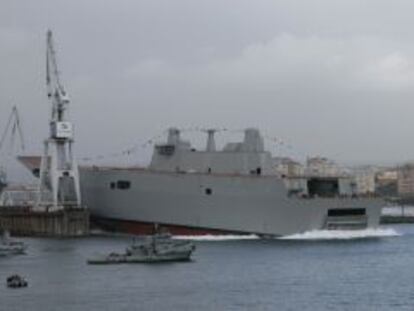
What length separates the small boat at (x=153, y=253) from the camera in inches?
2255

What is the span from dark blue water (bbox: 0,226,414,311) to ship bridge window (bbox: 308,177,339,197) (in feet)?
24.8

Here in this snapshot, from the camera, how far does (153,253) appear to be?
5753 cm

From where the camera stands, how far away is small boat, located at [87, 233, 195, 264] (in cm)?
5728

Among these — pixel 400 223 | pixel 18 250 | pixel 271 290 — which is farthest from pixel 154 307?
pixel 400 223

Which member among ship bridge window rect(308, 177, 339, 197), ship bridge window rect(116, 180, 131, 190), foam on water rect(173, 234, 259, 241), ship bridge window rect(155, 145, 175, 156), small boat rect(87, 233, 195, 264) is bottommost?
small boat rect(87, 233, 195, 264)

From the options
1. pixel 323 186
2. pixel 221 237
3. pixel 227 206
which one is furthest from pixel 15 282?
pixel 323 186

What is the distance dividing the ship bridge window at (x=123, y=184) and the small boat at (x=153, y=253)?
22983mm

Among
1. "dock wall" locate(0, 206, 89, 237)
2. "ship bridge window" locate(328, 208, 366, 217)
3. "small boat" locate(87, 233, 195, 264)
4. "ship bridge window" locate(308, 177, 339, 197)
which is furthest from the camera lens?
"dock wall" locate(0, 206, 89, 237)

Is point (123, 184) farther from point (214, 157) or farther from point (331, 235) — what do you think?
point (331, 235)

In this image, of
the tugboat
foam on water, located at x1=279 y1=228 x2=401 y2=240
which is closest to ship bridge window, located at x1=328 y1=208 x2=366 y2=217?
foam on water, located at x1=279 y1=228 x2=401 y2=240

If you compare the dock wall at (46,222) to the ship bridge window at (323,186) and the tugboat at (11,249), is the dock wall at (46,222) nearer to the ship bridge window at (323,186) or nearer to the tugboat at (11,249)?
the tugboat at (11,249)

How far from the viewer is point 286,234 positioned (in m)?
74.0

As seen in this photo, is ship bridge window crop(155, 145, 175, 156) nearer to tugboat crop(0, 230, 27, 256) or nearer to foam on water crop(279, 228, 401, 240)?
foam on water crop(279, 228, 401, 240)

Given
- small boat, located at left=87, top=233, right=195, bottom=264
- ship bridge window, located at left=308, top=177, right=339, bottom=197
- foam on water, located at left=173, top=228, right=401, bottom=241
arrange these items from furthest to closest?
ship bridge window, located at left=308, top=177, right=339, bottom=197
foam on water, located at left=173, top=228, right=401, bottom=241
small boat, located at left=87, top=233, right=195, bottom=264
